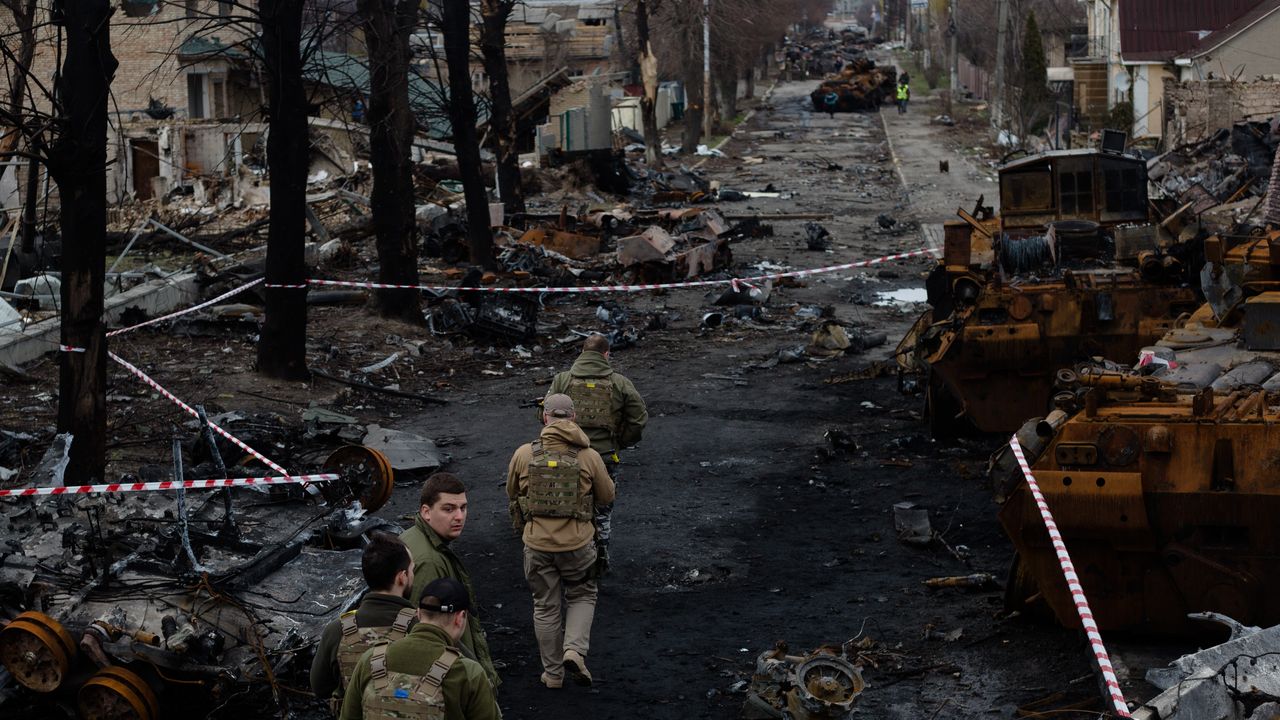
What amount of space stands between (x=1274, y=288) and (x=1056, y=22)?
64877 millimetres

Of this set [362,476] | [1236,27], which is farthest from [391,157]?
[1236,27]

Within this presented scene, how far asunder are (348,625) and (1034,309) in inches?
321

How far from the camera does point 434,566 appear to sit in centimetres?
597

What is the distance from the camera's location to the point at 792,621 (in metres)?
8.84

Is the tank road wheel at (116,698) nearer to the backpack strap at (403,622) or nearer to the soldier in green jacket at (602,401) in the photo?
the backpack strap at (403,622)

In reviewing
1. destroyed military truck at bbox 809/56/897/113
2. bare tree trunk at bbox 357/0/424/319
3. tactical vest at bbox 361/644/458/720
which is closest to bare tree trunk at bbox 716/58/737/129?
destroyed military truck at bbox 809/56/897/113

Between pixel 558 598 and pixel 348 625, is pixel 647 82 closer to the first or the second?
pixel 558 598

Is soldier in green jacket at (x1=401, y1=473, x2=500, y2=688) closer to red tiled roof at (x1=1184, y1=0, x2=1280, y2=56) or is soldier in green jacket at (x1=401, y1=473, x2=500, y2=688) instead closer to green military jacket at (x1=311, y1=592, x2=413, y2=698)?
green military jacket at (x1=311, y1=592, x2=413, y2=698)

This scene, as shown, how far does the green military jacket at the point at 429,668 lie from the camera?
473cm

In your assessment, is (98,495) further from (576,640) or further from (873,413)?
(873,413)

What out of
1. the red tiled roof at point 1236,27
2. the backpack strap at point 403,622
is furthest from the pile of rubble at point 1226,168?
the backpack strap at point 403,622

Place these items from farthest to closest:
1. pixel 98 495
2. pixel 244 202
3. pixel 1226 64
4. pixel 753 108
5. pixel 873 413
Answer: pixel 753 108, pixel 1226 64, pixel 244 202, pixel 873 413, pixel 98 495

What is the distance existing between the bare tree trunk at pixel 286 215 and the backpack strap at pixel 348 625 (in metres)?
9.96

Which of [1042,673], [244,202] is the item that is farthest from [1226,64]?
[1042,673]
